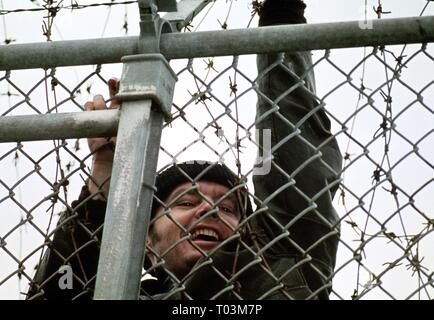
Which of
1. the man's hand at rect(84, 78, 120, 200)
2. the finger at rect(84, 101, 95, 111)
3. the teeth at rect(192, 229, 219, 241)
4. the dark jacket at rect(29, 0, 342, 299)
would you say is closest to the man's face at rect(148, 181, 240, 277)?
the teeth at rect(192, 229, 219, 241)

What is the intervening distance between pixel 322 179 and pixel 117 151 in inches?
49.0

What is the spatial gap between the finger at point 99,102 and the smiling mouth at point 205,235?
1.23 meters

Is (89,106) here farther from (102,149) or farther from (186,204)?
(186,204)

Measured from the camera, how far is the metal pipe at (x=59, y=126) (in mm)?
1884

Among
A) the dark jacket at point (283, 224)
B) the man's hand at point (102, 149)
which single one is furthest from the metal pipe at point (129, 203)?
the dark jacket at point (283, 224)

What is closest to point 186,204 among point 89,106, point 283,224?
point 283,224

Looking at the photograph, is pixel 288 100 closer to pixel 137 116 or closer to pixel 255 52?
pixel 255 52

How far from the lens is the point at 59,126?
1.91 metres

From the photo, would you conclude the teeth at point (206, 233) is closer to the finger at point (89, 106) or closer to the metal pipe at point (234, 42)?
the finger at point (89, 106)

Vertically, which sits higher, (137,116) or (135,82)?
(135,82)

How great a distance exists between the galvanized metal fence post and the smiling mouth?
152 centimetres

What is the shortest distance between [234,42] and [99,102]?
0.64 metres

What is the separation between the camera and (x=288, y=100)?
286cm
